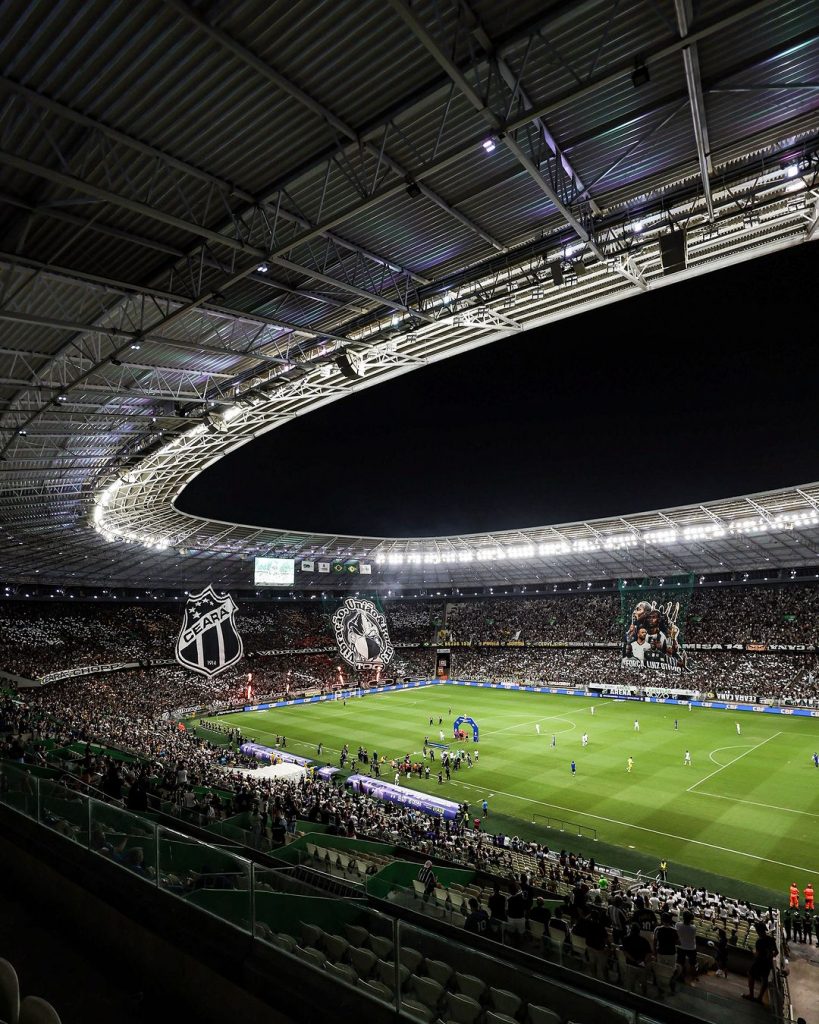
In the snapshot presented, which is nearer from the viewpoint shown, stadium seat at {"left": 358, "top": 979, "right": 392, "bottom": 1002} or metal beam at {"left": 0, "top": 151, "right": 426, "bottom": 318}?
stadium seat at {"left": 358, "top": 979, "right": 392, "bottom": 1002}

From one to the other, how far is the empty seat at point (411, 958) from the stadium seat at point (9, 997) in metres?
2.42

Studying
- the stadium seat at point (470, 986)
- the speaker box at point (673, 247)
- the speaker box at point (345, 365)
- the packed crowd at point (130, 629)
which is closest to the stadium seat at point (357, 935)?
the stadium seat at point (470, 986)

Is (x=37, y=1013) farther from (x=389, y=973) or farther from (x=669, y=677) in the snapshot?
(x=669, y=677)

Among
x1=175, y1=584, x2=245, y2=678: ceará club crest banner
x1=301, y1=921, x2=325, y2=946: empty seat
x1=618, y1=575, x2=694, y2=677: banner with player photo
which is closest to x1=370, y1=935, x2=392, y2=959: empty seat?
x1=301, y1=921, x2=325, y2=946: empty seat

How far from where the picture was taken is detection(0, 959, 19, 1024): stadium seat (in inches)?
138

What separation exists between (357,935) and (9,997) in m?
2.47

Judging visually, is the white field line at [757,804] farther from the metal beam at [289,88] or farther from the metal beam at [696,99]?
the metal beam at [289,88]

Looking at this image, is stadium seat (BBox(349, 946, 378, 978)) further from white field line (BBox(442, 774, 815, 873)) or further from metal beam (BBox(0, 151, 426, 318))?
white field line (BBox(442, 774, 815, 873))

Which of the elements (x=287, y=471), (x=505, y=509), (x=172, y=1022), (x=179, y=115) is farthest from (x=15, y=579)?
(x=172, y=1022)

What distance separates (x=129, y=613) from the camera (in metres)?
77.4

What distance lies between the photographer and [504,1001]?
15.1 ft

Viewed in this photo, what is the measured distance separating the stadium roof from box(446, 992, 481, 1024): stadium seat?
1025 cm

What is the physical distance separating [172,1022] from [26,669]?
62.3 metres

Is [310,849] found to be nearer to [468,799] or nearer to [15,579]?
[468,799]
